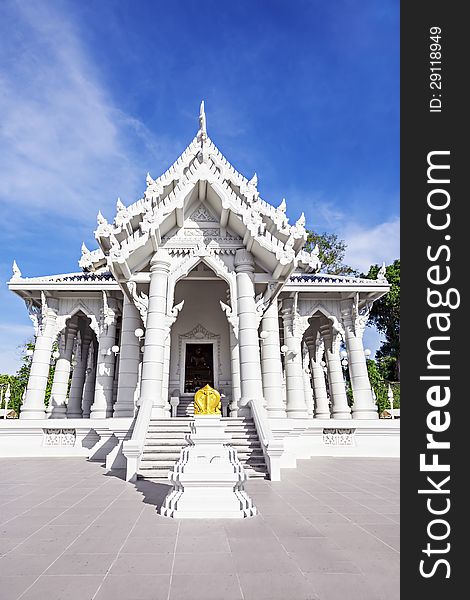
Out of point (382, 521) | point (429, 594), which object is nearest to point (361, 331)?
point (382, 521)

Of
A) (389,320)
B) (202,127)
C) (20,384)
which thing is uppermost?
(202,127)

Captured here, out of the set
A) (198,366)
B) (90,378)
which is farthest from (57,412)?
(198,366)

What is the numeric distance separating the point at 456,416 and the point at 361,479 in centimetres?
536

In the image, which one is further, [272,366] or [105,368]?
[105,368]

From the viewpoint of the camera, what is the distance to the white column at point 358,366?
13.4 m

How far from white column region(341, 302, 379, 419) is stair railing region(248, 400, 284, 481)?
551 centimetres

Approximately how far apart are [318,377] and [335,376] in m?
2.96

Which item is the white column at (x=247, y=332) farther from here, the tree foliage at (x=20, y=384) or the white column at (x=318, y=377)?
the tree foliage at (x=20, y=384)

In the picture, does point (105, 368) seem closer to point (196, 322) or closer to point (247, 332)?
point (196, 322)

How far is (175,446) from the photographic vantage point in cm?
858

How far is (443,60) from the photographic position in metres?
3.94

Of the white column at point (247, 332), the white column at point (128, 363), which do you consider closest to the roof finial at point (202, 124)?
the white column at point (247, 332)

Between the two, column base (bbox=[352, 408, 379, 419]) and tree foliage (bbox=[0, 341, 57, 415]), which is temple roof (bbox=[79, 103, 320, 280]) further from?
tree foliage (bbox=[0, 341, 57, 415])

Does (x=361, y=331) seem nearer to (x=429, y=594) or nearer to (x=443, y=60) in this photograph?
(x=443, y=60)
